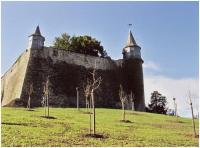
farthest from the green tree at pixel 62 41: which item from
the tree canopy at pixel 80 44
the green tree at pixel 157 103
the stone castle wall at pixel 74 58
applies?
the green tree at pixel 157 103

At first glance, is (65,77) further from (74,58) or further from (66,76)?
(74,58)

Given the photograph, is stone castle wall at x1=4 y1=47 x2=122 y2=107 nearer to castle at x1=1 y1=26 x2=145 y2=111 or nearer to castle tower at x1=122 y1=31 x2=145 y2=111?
castle at x1=1 y1=26 x2=145 y2=111

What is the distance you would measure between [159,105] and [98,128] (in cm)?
3500

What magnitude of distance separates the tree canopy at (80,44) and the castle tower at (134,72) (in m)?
5.39

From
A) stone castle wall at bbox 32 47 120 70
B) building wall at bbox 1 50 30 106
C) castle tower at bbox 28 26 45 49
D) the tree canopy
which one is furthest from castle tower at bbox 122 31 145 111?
building wall at bbox 1 50 30 106

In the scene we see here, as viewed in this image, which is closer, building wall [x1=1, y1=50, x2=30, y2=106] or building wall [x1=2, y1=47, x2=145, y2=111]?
building wall [x1=2, y1=47, x2=145, y2=111]

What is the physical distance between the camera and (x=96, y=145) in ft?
49.0

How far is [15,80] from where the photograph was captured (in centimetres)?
4562

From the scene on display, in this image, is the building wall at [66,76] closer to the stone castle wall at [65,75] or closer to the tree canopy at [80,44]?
the stone castle wall at [65,75]

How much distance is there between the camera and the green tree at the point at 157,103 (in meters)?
54.0

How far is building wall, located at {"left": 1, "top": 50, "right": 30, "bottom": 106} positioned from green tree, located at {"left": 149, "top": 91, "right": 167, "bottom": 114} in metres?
20.1

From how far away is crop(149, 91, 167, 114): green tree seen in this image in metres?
54.0

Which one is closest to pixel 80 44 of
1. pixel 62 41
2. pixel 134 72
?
pixel 62 41

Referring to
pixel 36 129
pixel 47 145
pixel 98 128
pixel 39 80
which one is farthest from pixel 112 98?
pixel 47 145
